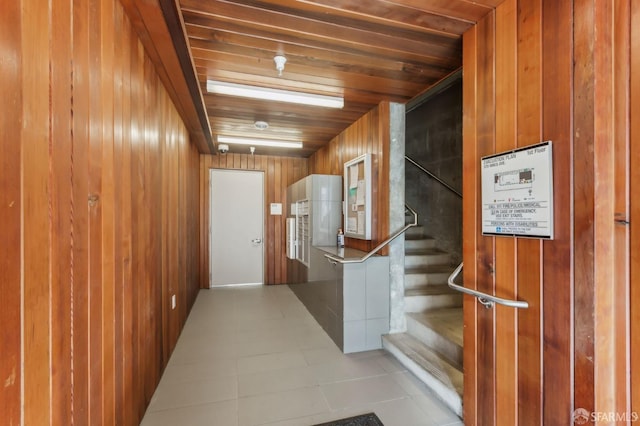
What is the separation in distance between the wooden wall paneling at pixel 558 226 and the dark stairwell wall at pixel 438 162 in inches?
86.5

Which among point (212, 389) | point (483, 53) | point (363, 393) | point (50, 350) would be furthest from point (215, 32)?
point (363, 393)

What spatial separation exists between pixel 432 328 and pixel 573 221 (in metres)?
1.74

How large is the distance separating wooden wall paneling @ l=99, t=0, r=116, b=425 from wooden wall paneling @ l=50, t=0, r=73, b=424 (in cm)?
27

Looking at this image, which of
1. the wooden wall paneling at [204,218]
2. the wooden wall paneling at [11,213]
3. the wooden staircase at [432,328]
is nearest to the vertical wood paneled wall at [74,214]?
the wooden wall paneling at [11,213]

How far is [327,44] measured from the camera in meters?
1.95

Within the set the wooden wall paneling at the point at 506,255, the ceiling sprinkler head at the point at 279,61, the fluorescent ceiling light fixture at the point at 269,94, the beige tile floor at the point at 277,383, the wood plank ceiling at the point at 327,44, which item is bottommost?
the beige tile floor at the point at 277,383

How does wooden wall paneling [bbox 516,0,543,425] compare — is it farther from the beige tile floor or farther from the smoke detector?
the smoke detector

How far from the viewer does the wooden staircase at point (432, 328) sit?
2.13 m

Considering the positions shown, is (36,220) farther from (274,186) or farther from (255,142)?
(274,186)

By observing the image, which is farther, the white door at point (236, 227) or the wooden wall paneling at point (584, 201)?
the white door at point (236, 227)

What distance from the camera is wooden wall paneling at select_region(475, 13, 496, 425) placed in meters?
1.59

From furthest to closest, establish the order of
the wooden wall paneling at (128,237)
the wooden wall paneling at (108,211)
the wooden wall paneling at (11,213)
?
the wooden wall paneling at (128,237) → the wooden wall paneling at (108,211) → the wooden wall paneling at (11,213)

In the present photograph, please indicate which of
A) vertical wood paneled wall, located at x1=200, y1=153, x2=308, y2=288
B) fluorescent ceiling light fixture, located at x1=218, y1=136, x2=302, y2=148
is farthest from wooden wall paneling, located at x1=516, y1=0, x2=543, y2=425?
vertical wood paneled wall, located at x1=200, y1=153, x2=308, y2=288

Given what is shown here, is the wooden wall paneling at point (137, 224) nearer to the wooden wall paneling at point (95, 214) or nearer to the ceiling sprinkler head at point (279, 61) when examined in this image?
the wooden wall paneling at point (95, 214)
